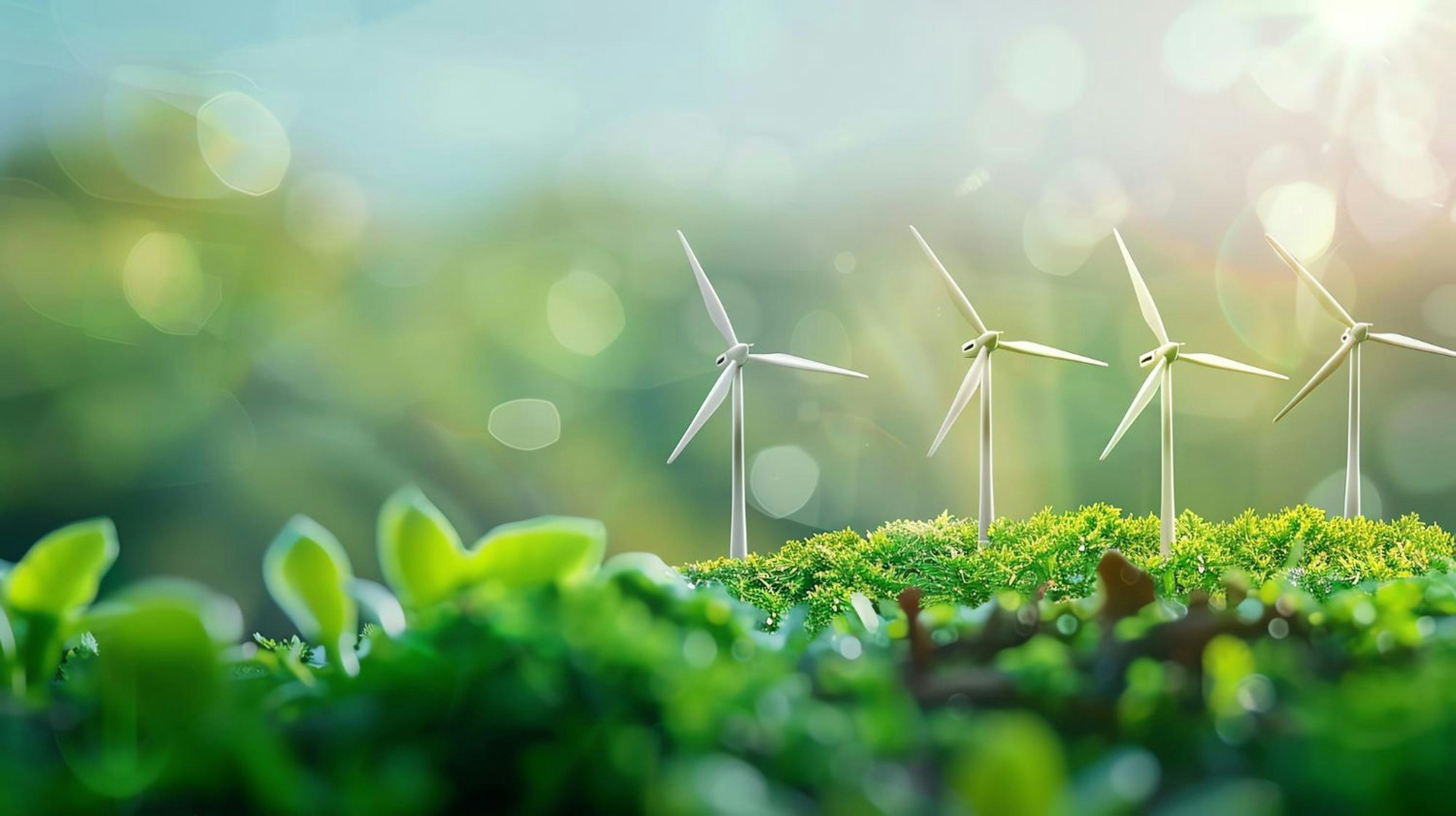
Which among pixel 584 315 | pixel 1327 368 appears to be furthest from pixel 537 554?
pixel 584 315

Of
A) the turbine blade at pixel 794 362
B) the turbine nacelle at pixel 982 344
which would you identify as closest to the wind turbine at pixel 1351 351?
the turbine nacelle at pixel 982 344

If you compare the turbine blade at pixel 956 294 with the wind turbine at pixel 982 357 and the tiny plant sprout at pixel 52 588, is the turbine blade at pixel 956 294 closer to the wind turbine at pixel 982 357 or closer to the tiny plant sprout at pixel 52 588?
the wind turbine at pixel 982 357

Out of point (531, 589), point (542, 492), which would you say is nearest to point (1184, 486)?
point (542, 492)

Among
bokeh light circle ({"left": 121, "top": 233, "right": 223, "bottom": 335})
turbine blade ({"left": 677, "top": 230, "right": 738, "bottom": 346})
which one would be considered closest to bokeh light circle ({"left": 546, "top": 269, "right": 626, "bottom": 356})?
bokeh light circle ({"left": 121, "top": 233, "right": 223, "bottom": 335})

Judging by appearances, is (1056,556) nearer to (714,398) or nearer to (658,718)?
(714,398)

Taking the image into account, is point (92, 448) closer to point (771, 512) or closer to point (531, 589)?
point (771, 512)

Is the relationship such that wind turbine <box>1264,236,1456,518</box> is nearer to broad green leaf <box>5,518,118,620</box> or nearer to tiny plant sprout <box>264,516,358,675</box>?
tiny plant sprout <box>264,516,358,675</box>
